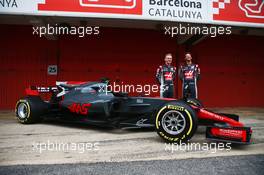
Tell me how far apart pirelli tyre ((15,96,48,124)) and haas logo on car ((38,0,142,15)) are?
2.16 metres

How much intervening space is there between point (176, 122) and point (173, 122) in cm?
4

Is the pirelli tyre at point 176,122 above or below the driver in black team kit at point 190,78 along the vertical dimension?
below

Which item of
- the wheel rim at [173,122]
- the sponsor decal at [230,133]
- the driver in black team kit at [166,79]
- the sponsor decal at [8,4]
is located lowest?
the sponsor decal at [230,133]

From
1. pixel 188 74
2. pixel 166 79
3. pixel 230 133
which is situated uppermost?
pixel 188 74

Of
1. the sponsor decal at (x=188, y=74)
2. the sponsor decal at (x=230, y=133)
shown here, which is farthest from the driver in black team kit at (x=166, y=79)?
the sponsor decal at (x=230, y=133)

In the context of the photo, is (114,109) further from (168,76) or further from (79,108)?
(168,76)

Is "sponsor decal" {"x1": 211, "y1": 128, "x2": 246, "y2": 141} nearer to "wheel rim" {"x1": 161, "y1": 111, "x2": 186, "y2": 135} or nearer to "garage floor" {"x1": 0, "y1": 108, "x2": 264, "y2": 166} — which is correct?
"garage floor" {"x1": 0, "y1": 108, "x2": 264, "y2": 166}

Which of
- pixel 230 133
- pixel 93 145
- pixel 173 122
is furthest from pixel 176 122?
pixel 93 145

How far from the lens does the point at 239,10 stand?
6750 mm

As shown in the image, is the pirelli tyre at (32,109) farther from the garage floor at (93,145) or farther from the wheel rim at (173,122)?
the wheel rim at (173,122)

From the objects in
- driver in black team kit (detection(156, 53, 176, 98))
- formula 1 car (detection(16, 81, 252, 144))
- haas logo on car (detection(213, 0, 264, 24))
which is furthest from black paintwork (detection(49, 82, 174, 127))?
haas logo on car (detection(213, 0, 264, 24))

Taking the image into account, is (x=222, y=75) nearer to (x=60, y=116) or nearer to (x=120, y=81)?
(x=120, y=81)

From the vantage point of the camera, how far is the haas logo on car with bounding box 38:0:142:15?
5895 millimetres

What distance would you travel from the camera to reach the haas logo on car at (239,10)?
6.60 meters
